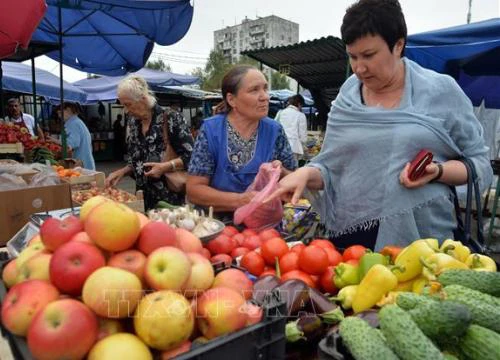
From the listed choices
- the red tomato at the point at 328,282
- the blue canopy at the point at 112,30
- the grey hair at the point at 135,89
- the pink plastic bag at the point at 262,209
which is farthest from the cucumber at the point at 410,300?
the blue canopy at the point at 112,30

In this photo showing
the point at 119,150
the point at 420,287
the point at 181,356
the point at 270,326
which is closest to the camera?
the point at 181,356

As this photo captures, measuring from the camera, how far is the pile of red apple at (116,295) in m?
0.92

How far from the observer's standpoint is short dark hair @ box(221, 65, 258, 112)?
9.02ft

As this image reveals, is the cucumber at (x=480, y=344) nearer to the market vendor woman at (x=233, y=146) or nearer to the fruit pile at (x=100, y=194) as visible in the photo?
the market vendor woman at (x=233, y=146)

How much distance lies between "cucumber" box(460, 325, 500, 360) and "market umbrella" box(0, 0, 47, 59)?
3.64m

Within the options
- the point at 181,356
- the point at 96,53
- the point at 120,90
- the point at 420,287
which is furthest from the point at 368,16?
the point at 96,53

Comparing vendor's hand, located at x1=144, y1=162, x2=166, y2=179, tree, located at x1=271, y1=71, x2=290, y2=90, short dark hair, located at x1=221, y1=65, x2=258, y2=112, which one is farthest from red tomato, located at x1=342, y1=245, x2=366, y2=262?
tree, located at x1=271, y1=71, x2=290, y2=90

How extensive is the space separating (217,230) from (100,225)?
92cm

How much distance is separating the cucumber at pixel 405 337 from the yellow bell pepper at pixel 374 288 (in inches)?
9.5

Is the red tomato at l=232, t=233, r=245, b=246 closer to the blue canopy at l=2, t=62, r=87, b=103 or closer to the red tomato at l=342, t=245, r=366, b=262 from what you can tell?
the red tomato at l=342, t=245, r=366, b=262

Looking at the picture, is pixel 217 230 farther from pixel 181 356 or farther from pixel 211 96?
pixel 211 96

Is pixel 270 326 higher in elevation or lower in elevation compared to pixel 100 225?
lower

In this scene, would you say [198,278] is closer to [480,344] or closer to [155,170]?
[480,344]

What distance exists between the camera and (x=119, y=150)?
19.6 metres
